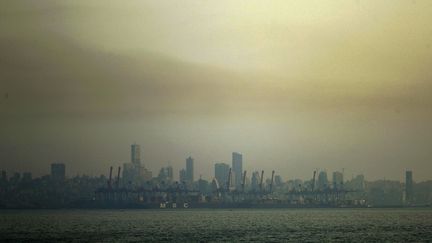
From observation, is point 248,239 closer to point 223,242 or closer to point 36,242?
point 223,242

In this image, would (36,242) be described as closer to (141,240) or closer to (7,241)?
(7,241)

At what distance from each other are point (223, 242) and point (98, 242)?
52.1ft

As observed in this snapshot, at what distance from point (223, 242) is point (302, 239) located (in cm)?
1262

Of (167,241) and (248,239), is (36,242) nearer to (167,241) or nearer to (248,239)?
(167,241)

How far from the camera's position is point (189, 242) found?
344 ft

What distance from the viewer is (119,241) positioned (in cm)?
10644

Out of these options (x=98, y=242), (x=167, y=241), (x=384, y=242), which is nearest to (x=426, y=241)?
(x=384, y=242)

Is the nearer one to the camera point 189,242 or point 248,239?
point 189,242

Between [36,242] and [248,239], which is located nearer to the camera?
[36,242]

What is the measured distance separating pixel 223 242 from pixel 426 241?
25472mm

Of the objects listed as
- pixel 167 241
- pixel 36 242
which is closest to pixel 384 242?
pixel 167 241

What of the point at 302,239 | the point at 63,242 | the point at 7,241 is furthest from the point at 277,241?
the point at 7,241

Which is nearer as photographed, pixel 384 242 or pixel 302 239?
pixel 384 242

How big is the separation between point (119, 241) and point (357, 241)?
3070cm
